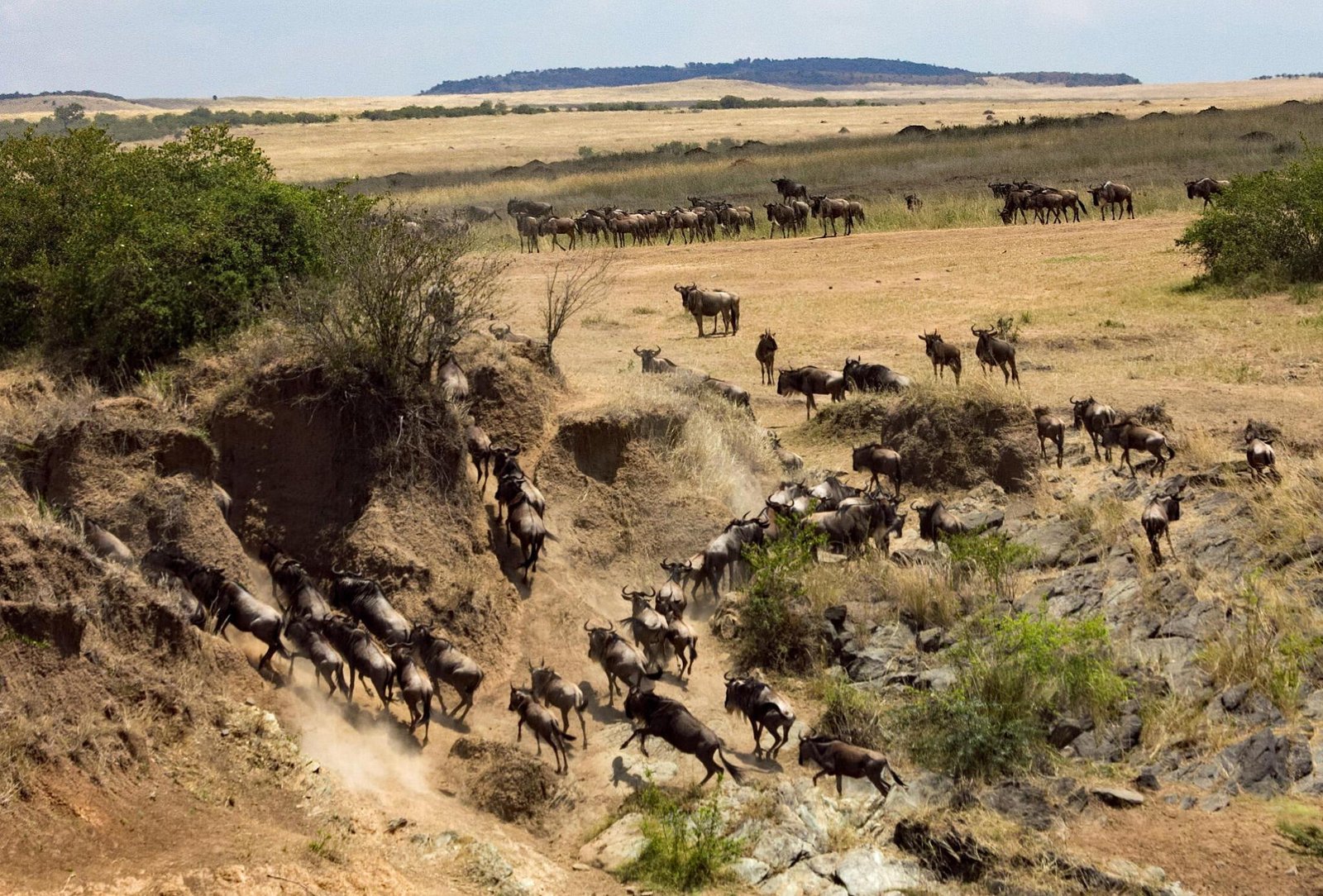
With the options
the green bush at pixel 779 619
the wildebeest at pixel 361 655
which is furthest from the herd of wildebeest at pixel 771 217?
the wildebeest at pixel 361 655

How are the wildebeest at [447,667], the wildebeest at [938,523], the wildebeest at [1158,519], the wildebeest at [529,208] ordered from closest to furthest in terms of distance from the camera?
the wildebeest at [447,667] → the wildebeest at [1158,519] → the wildebeest at [938,523] → the wildebeest at [529,208]

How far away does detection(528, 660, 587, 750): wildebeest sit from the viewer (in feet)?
37.9

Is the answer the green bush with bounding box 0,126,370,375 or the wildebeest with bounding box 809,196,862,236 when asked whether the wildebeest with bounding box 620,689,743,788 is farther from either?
the wildebeest with bounding box 809,196,862,236

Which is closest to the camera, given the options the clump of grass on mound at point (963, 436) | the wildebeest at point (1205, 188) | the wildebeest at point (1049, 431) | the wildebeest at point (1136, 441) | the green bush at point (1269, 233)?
the wildebeest at point (1136, 441)

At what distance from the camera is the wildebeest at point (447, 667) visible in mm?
11625

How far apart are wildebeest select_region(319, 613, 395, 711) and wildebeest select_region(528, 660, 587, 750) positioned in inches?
48.1

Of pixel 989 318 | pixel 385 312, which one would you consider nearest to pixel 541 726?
pixel 385 312

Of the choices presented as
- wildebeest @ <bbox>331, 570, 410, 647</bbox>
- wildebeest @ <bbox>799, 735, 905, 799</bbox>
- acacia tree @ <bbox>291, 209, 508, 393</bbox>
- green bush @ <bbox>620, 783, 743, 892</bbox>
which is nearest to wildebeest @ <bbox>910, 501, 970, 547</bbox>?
wildebeest @ <bbox>799, 735, 905, 799</bbox>

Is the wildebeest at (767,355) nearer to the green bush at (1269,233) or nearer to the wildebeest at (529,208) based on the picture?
the green bush at (1269,233)

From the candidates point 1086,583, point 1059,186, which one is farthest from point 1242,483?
point 1059,186

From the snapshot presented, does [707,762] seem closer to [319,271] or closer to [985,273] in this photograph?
[319,271]

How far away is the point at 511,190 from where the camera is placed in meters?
53.8

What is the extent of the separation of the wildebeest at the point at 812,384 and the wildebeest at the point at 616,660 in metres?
9.34

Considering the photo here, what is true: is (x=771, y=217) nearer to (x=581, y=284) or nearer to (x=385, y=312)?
(x=581, y=284)
